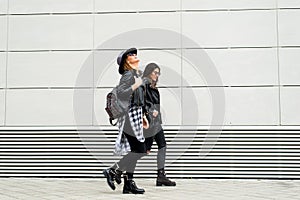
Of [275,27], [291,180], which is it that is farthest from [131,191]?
[275,27]

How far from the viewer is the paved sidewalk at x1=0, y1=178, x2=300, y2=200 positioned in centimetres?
511

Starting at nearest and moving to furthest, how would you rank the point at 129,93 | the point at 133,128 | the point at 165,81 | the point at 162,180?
the point at 129,93, the point at 133,128, the point at 162,180, the point at 165,81

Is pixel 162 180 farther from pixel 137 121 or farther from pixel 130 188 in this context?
pixel 137 121

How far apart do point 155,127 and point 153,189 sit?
0.89 m

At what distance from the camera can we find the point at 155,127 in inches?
236

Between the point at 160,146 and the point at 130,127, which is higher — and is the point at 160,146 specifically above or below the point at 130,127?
below

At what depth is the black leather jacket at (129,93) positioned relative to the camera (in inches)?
202

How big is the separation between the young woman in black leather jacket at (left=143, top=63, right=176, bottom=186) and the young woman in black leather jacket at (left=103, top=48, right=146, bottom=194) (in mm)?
624

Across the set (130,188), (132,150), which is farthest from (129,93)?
(130,188)

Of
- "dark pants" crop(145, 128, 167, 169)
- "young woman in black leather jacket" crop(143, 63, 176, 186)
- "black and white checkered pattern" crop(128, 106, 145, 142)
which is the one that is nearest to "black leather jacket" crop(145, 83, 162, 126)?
"young woman in black leather jacket" crop(143, 63, 176, 186)

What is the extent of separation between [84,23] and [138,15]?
0.93m

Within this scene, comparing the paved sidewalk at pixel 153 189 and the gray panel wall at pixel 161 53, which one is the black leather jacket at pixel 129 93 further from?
the gray panel wall at pixel 161 53

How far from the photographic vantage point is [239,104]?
261 inches

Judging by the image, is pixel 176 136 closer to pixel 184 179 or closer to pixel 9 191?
pixel 184 179
